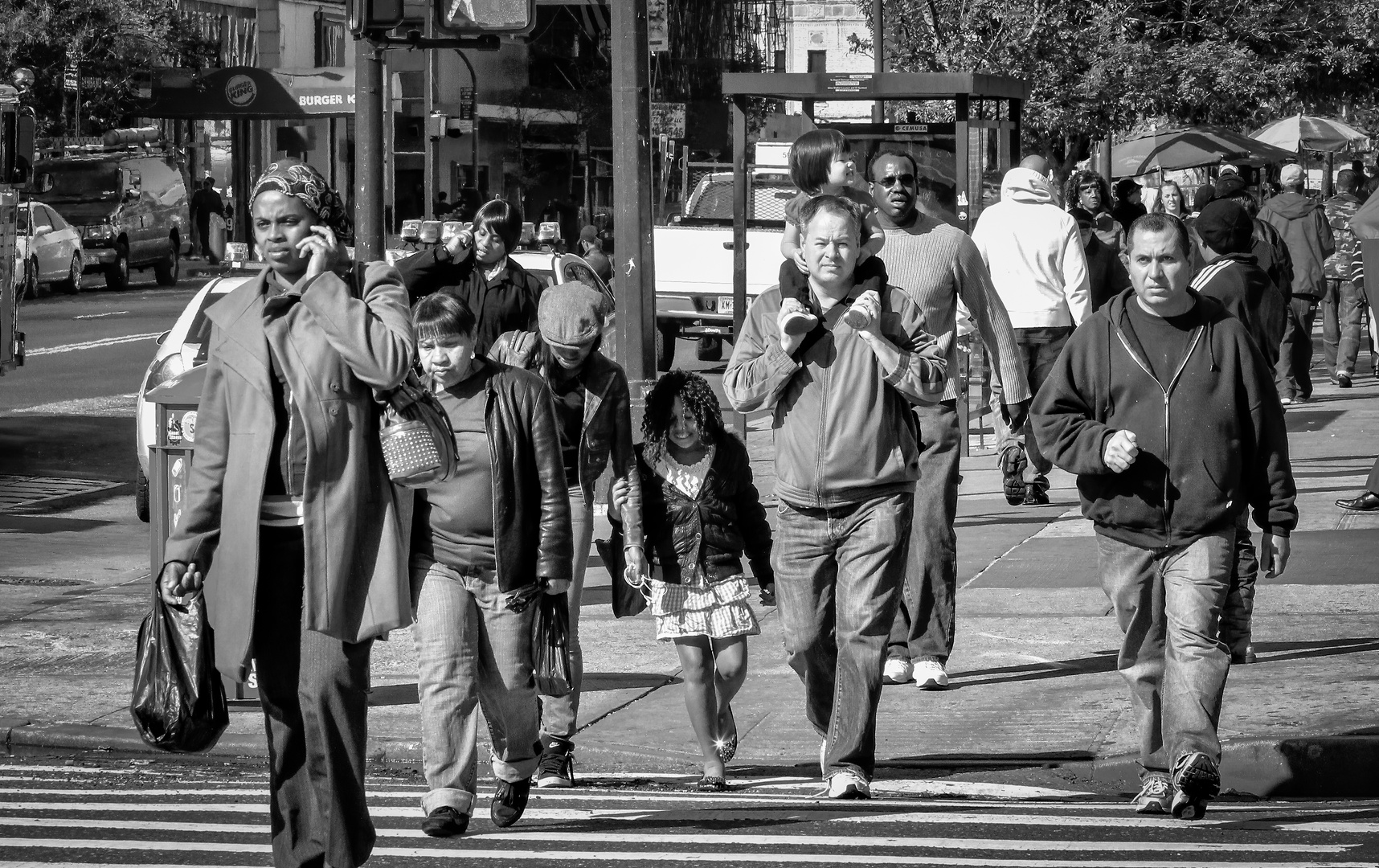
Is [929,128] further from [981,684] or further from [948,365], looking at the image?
[981,684]

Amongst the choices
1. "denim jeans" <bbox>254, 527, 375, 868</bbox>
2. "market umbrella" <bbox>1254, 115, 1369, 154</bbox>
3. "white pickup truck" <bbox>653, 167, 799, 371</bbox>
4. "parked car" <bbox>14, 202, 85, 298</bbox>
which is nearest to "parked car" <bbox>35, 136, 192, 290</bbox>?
"parked car" <bbox>14, 202, 85, 298</bbox>

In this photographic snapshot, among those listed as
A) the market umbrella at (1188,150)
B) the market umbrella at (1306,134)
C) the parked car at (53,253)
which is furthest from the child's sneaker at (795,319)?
the market umbrella at (1306,134)

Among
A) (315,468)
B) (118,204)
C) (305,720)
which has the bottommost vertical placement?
(305,720)

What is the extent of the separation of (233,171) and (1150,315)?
44.1 m

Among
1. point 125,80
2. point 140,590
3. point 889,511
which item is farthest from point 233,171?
point 889,511

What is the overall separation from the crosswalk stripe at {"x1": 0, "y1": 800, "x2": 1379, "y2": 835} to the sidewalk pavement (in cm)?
68

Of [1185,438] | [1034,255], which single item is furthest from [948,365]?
[1034,255]

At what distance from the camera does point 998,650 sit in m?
8.37

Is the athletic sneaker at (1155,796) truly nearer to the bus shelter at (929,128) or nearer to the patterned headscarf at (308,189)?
the patterned headscarf at (308,189)

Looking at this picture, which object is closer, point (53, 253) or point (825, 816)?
point (825, 816)

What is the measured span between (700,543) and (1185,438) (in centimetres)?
159

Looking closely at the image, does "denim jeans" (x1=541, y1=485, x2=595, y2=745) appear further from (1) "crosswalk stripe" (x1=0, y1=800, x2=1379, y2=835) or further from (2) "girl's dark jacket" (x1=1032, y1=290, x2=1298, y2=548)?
(2) "girl's dark jacket" (x1=1032, y1=290, x2=1298, y2=548)

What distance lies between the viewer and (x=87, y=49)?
43594 millimetres

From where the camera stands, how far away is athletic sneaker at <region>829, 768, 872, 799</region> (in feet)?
20.0
